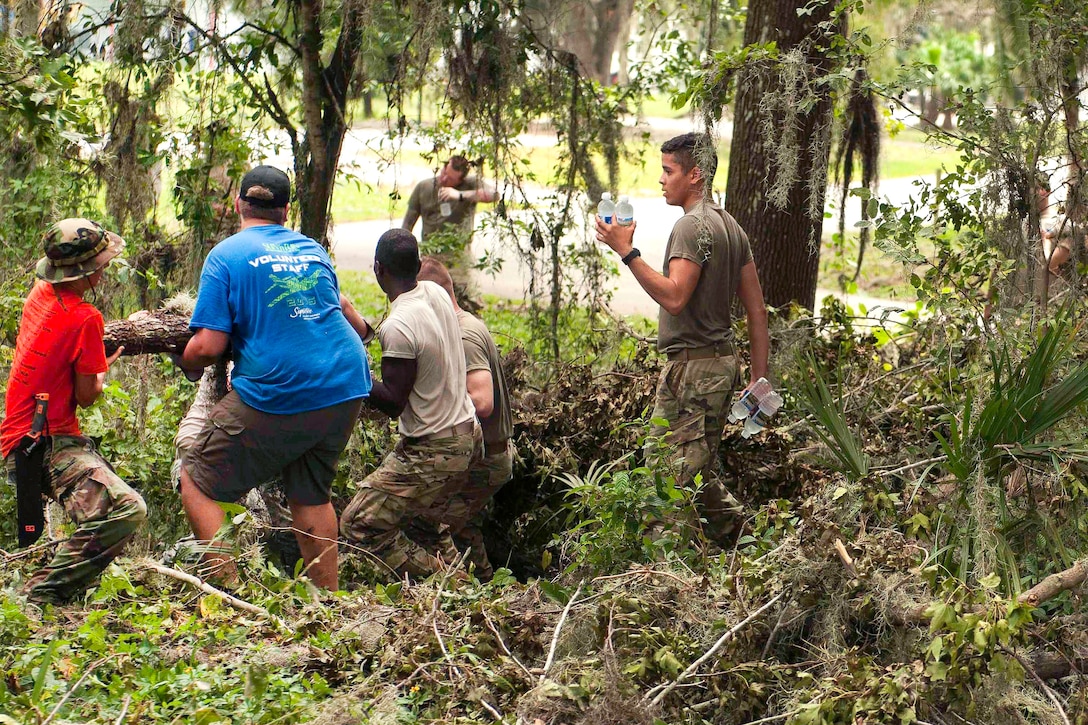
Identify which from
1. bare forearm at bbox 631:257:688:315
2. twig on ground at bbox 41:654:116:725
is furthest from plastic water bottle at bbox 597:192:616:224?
twig on ground at bbox 41:654:116:725

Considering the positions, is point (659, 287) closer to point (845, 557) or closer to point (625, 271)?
point (845, 557)

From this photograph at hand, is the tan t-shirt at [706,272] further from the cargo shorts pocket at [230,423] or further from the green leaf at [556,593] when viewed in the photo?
the cargo shorts pocket at [230,423]

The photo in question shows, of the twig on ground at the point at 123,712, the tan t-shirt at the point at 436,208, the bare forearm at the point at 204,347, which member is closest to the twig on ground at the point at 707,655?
the twig on ground at the point at 123,712

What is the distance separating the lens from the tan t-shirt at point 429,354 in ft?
17.7

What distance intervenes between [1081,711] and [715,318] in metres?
2.59

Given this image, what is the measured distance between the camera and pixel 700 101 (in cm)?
547

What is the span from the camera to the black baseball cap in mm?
5039

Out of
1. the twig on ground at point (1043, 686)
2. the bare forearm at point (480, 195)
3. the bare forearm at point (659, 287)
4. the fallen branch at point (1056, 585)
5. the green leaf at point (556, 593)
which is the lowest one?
the green leaf at point (556, 593)

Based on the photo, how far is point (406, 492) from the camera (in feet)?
18.1

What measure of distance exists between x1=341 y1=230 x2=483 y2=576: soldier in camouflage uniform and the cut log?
92cm

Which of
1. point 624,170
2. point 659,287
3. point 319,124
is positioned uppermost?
point 319,124

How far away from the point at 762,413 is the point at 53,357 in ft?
10.8

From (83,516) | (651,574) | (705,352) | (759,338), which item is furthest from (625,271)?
(651,574)

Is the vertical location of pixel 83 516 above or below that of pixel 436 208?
below
